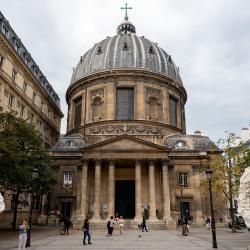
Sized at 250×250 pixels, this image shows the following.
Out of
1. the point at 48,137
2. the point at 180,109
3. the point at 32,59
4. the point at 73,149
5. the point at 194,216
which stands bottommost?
the point at 194,216

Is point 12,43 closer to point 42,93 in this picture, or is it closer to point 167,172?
point 42,93

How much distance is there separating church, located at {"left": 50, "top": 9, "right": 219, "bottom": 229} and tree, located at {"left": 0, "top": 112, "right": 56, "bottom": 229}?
8.39 metres

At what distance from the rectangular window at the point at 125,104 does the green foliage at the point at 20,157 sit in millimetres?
18914

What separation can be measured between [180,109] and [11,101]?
29252 mm

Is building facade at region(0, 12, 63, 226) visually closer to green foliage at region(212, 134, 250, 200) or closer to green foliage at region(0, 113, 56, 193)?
green foliage at region(0, 113, 56, 193)

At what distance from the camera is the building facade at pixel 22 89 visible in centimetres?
3853

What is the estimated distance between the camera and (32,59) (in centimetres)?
5000

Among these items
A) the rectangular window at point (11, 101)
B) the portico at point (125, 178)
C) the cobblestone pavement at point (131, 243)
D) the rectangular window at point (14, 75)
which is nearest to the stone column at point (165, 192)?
the portico at point (125, 178)

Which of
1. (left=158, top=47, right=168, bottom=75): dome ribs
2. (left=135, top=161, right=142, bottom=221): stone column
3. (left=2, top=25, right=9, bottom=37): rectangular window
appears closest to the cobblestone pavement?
(left=135, top=161, right=142, bottom=221): stone column


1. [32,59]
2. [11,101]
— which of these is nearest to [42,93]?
[32,59]

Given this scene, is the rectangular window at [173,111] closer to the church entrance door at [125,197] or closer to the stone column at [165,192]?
the stone column at [165,192]

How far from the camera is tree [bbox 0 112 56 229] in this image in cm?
2542

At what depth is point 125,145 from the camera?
42656mm

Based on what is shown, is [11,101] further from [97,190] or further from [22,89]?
[97,190]
